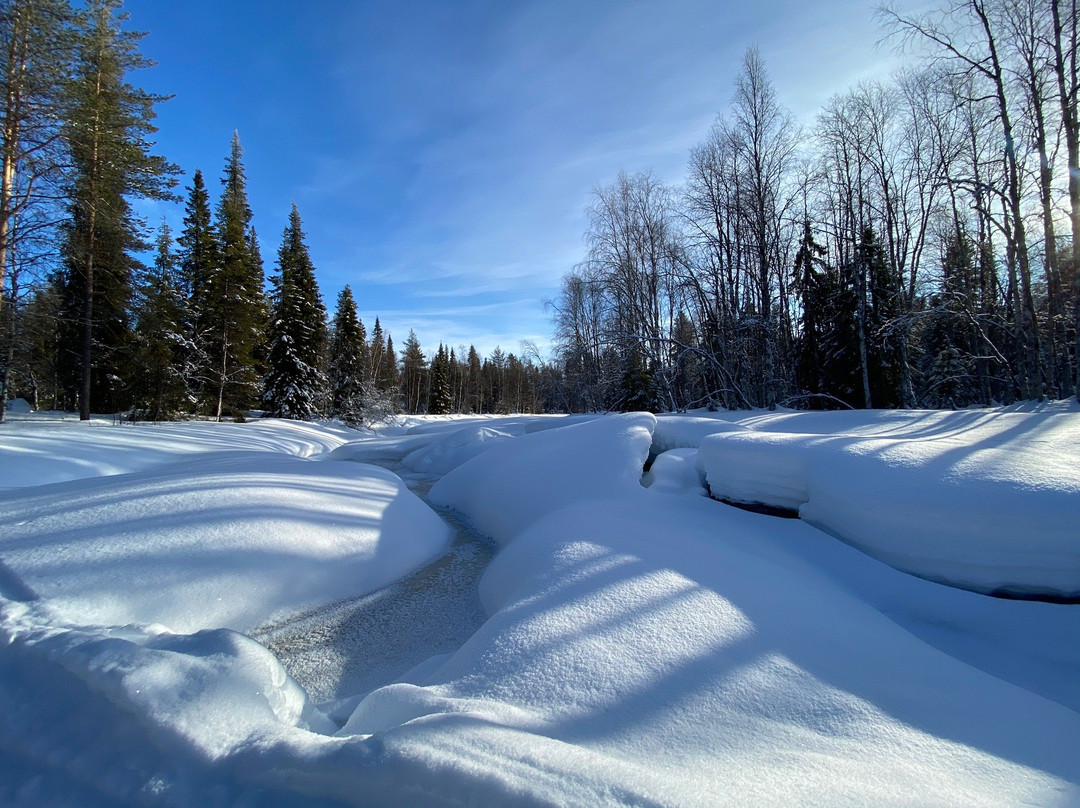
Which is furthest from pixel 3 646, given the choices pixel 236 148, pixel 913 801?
pixel 236 148

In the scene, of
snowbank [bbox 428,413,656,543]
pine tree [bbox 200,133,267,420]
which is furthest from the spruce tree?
snowbank [bbox 428,413,656,543]

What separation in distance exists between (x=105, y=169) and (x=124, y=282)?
9.60 feet

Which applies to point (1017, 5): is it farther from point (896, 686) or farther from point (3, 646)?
point (3, 646)

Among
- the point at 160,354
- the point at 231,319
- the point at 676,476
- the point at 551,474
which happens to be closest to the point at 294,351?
the point at 231,319

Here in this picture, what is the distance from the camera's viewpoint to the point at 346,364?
79.3ft

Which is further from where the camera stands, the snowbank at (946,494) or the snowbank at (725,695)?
the snowbank at (946,494)

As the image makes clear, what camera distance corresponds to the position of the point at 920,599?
8.48 ft

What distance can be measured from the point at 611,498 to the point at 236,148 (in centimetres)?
3022

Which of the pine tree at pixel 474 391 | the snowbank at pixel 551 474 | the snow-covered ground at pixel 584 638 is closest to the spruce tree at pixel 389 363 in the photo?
the pine tree at pixel 474 391

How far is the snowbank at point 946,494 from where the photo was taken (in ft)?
7.91

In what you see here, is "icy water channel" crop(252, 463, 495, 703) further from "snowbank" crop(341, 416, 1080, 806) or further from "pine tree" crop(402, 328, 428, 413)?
"pine tree" crop(402, 328, 428, 413)

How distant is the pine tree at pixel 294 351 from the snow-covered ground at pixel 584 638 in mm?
17782

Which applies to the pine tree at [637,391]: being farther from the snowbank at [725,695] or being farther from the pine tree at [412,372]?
the pine tree at [412,372]

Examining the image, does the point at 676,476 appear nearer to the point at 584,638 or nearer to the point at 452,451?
the point at 584,638
